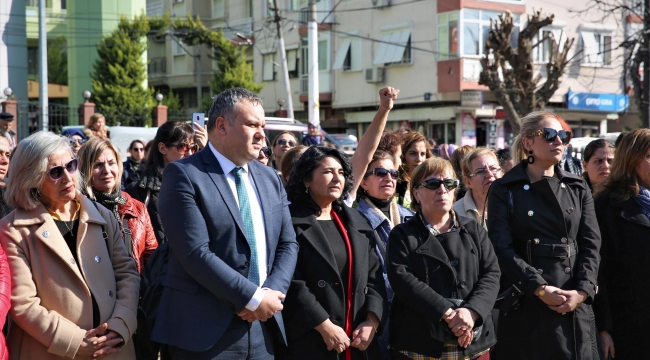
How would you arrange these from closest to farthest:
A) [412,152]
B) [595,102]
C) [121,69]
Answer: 1. [412,152]
2. [595,102]
3. [121,69]

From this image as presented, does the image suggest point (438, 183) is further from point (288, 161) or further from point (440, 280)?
point (288, 161)

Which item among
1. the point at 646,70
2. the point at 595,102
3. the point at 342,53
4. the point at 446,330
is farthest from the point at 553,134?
the point at 342,53

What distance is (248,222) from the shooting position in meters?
3.90

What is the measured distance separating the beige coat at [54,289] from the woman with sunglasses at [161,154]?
6.27ft

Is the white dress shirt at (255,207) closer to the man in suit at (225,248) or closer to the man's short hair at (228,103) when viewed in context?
the man in suit at (225,248)

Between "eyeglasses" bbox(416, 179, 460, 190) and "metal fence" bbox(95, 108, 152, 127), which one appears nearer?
"eyeglasses" bbox(416, 179, 460, 190)

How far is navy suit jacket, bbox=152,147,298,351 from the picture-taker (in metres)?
3.66

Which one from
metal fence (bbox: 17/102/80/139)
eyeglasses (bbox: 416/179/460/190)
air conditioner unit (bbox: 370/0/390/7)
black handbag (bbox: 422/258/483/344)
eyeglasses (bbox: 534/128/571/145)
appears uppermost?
air conditioner unit (bbox: 370/0/390/7)

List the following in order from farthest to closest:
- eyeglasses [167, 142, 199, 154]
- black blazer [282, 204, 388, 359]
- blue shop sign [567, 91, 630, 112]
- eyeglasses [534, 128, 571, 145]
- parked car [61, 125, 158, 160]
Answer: blue shop sign [567, 91, 630, 112] < parked car [61, 125, 158, 160] < eyeglasses [167, 142, 199, 154] < eyeglasses [534, 128, 571, 145] < black blazer [282, 204, 388, 359]

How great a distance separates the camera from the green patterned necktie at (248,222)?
386 cm

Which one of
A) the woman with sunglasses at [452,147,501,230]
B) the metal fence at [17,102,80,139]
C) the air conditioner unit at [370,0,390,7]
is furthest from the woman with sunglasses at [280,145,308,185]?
the air conditioner unit at [370,0,390,7]

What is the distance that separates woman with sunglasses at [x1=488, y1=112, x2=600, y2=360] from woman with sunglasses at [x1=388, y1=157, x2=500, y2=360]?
235 mm

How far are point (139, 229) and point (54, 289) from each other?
1323 millimetres

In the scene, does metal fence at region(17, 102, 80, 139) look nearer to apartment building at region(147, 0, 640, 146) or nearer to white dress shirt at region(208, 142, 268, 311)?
apartment building at region(147, 0, 640, 146)
